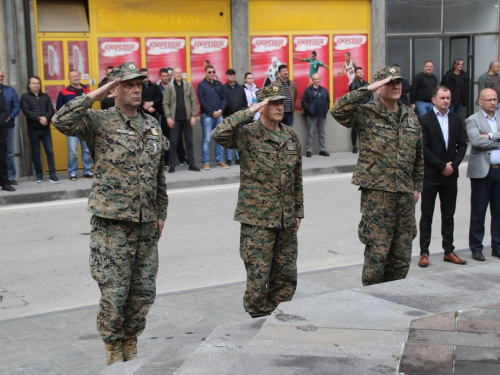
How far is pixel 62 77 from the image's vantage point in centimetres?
1584

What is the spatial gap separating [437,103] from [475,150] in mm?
933

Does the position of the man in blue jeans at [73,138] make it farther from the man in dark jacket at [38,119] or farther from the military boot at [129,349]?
the military boot at [129,349]

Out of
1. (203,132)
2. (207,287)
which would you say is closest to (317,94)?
(203,132)

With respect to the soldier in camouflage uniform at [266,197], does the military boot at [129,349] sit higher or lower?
lower

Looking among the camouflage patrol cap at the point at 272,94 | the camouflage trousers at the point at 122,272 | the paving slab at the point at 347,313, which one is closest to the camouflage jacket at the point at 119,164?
the camouflage trousers at the point at 122,272

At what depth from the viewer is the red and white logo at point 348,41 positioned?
61.9ft

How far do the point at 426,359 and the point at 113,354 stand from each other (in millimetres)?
2245

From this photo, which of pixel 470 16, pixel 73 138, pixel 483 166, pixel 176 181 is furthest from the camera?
pixel 470 16

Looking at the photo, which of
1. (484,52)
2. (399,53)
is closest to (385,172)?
(399,53)

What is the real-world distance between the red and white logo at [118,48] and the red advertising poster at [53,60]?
94 cm

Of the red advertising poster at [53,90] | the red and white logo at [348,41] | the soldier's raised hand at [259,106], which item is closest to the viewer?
the soldier's raised hand at [259,106]

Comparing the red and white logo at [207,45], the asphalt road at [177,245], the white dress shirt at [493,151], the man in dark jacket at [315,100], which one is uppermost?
the red and white logo at [207,45]

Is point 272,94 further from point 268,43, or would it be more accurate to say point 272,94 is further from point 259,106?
point 268,43

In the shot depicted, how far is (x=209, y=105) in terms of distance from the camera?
52.9ft
